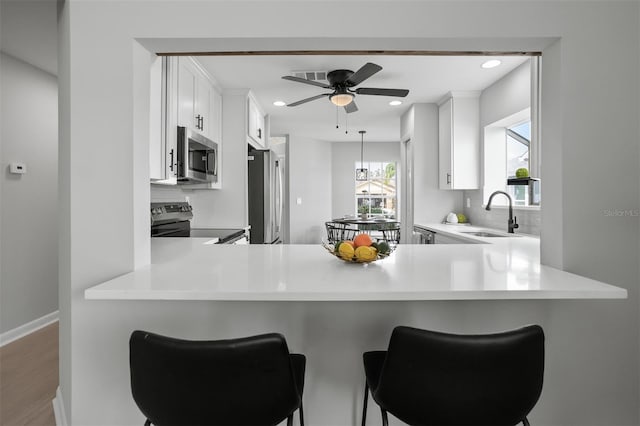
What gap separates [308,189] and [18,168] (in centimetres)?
478

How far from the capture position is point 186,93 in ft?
9.46

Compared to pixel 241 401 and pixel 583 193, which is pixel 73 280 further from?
pixel 583 193

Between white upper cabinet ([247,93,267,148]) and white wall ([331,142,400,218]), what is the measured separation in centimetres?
293

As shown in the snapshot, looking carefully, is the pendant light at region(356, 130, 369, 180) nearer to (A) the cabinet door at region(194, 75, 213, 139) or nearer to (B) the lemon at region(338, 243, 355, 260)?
(A) the cabinet door at region(194, 75, 213, 139)

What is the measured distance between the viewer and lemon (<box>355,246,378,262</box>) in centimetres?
135

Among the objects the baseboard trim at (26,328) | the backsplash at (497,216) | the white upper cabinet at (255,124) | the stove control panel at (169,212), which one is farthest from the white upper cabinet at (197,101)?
the backsplash at (497,216)

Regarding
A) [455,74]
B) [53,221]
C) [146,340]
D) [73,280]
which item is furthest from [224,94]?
[146,340]

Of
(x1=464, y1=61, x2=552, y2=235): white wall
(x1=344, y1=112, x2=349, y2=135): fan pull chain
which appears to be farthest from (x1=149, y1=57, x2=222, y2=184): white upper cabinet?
(x1=464, y1=61, x2=552, y2=235): white wall

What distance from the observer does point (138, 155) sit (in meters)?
1.40

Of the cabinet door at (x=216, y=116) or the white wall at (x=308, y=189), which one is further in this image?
the white wall at (x=308, y=189)

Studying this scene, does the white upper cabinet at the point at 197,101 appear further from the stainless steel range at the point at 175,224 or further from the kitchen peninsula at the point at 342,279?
the kitchen peninsula at the point at 342,279

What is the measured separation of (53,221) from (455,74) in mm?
4257

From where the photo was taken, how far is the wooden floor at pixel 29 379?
72.6 inches

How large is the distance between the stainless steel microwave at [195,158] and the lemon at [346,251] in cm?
179
